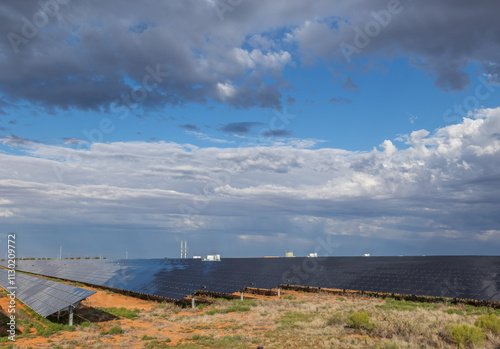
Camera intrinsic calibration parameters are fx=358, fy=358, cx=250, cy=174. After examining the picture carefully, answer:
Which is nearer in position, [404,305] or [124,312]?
[124,312]

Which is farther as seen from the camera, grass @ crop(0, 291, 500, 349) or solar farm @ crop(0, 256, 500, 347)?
solar farm @ crop(0, 256, 500, 347)

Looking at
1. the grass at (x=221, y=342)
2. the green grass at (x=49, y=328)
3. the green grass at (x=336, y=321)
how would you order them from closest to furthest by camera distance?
the grass at (x=221, y=342) → the green grass at (x=49, y=328) → the green grass at (x=336, y=321)

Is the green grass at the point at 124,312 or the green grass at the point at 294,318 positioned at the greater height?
the green grass at the point at 294,318

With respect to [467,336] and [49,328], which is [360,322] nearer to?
[467,336]

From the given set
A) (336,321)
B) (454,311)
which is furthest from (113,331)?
(454,311)

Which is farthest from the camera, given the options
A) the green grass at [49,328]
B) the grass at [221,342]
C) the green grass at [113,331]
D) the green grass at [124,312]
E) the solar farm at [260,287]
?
the green grass at [124,312]

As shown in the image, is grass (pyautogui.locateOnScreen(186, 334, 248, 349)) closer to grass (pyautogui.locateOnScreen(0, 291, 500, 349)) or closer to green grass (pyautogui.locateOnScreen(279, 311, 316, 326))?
grass (pyautogui.locateOnScreen(0, 291, 500, 349))

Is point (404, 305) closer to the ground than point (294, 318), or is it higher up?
closer to the ground

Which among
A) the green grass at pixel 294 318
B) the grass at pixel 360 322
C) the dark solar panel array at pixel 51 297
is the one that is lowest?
the green grass at pixel 294 318

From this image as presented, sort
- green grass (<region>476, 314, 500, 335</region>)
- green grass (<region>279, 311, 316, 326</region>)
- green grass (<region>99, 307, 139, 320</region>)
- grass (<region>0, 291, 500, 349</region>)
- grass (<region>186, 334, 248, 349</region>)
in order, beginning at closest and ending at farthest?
grass (<region>0, 291, 500, 349</region>) < green grass (<region>476, 314, 500, 335</region>) < grass (<region>186, 334, 248, 349</region>) < green grass (<region>279, 311, 316, 326</region>) < green grass (<region>99, 307, 139, 320</region>)

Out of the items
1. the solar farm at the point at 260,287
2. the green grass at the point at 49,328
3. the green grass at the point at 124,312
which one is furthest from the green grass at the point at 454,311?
the green grass at the point at 49,328

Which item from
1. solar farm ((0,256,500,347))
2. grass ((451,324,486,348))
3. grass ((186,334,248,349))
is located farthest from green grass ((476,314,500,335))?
grass ((186,334,248,349))

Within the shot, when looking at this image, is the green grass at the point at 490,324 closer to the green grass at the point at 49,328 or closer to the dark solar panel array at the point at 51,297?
the dark solar panel array at the point at 51,297

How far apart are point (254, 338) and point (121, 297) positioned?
30675 millimetres
